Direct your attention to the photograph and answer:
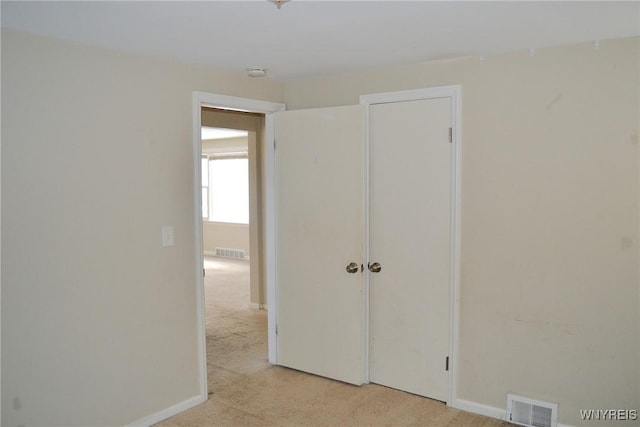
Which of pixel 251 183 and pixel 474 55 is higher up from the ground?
pixel 474 55

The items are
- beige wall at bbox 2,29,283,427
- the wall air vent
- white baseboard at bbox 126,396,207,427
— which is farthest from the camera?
white baseboard at bbox 126,396,207,427

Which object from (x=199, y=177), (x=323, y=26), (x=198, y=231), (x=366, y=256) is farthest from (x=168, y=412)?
(x=323, y=26)

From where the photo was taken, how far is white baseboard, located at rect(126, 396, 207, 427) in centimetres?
310

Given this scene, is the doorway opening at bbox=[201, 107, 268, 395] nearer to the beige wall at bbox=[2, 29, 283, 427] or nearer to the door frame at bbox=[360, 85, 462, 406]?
the beige wall at bbox=[2, 29, 283, 427]

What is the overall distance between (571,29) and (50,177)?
8.78 feet

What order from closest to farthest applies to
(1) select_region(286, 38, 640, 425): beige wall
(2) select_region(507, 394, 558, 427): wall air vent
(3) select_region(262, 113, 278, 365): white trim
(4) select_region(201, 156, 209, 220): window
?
(1) select_region(286, 38, 640, 425): beige wall → (2) select_region(507, 394, 558, 427): wall air vent → (3) select_region(262, 113, 278, 365): white trim → (4) select_region(201, 156, 209, 220): window

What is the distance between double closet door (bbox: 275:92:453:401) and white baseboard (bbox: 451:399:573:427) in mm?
117

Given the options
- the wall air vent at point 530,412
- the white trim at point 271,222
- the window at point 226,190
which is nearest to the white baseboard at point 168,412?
the white trim at point 271,222

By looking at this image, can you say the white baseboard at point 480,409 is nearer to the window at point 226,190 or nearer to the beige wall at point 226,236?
the beige wall at point 226,236

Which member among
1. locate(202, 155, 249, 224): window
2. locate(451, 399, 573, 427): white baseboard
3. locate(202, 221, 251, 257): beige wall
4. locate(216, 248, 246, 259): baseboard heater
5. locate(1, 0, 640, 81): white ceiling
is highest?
locate(1, 0, 640, 81): white ceiling

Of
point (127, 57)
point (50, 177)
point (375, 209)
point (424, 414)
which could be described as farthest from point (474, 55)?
point (50, 177)

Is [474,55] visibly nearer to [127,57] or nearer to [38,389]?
[127,57]

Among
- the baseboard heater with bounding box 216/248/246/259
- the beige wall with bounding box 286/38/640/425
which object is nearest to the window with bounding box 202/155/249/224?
the baseboard heater with bounding box 216/248/246/259

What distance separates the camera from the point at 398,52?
2996mm
